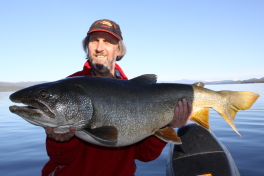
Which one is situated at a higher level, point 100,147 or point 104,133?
point 104,133

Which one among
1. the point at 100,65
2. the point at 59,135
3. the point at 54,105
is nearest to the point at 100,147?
the point at 59,135

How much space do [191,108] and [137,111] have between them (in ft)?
3.29

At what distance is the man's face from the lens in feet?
14.4

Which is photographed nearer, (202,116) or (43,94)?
(43,94)

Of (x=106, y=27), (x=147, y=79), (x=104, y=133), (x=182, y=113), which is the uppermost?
(x=106, y=27)

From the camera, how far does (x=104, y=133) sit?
9.52ft

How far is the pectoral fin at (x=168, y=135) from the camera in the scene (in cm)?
353

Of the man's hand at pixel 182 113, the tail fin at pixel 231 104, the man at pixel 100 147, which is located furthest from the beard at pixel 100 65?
the tail fin at pixel 231 104

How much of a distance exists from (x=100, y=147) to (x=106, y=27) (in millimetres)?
2266

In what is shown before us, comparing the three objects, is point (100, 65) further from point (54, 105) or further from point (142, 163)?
point (142, 163)

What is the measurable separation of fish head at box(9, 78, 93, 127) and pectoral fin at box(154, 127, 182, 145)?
1171mm

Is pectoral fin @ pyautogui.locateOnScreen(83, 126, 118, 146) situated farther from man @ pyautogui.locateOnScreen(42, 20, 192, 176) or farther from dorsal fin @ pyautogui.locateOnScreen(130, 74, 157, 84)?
dorsal fin @ pyautogui.locateOnScreen(130, 74, 157, 84)

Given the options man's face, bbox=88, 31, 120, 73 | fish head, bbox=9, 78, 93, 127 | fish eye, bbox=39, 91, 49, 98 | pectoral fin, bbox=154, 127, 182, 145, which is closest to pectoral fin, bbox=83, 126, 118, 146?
fish head, bbox=9, 78, 93, 127

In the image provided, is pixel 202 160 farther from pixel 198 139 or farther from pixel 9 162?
pixel 9 162
